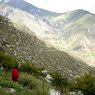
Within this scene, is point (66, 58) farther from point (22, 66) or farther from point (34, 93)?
point (34, 93)

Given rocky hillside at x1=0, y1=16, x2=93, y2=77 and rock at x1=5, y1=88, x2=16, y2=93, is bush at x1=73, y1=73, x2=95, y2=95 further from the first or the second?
rocky hillside at x1=0, y1=16, x2=93, y2=77

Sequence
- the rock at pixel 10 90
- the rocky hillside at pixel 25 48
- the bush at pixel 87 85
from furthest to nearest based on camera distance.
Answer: the rocky hillside at pixel 25 48, the bush at pixel 87 85, the rock at pixel 10 90

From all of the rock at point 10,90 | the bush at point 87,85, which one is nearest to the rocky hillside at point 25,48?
the bush at point 87,85

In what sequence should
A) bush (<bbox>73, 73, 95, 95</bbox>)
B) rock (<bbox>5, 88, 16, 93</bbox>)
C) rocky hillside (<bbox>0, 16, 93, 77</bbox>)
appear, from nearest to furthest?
rock (<bbox>5, 88, 16, 93</bbox>)
bush (<bbox>73, 73, 95, 95</bbox>)
rocky hillside (<bbox>0, 16, 93, 77</bbox>)

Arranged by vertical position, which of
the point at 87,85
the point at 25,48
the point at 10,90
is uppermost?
the point at 10,90

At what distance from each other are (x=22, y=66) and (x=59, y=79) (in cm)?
402

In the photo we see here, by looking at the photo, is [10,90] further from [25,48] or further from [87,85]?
[25,48]

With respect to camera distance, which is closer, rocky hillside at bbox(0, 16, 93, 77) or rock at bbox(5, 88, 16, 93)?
rock at bbox(5, 88, 16, 93)

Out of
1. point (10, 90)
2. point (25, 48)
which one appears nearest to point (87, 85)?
point (10, 90)

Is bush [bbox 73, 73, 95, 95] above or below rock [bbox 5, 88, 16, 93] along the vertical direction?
below

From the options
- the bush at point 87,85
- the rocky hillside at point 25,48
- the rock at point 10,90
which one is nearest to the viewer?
the rock at point 10,90

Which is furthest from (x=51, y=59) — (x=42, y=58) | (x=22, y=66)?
(x=22, y=66)

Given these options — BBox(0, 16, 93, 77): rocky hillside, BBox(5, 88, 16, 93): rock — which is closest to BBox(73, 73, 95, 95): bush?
BBox(5, 88, 16, 93): rock

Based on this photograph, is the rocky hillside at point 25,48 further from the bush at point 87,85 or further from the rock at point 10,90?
the rock at point 10,90
